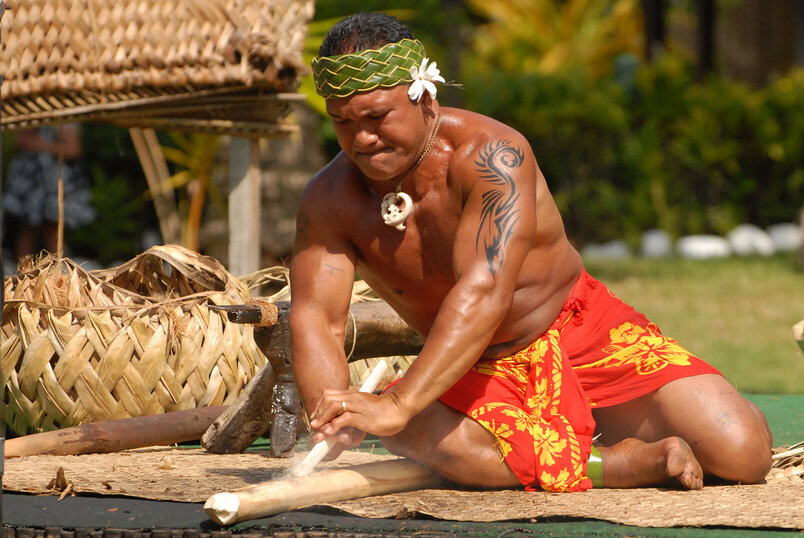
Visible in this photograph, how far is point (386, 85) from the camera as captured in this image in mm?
2725

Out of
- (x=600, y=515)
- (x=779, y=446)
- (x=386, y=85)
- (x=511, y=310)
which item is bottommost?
(x=779, y=446)

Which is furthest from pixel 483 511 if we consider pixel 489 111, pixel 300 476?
pixel 489 111

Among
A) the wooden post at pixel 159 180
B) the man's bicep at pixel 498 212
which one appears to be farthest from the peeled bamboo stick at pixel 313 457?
the wooden post at pixel 159 180

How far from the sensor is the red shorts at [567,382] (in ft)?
9.43

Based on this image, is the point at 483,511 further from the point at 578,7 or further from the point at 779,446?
the point at 578,7

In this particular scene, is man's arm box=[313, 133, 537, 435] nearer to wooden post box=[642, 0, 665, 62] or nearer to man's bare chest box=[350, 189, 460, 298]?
man's bare chest box=[350, 189, 460, 298]

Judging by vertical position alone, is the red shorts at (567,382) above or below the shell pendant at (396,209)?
below

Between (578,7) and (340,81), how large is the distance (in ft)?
59.3

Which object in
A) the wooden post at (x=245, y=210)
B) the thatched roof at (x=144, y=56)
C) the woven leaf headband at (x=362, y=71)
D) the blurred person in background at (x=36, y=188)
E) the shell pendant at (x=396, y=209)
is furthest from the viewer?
the blurred person in background at (x=36, y=188)

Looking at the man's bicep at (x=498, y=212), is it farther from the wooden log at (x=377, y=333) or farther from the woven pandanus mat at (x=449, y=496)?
the wooden log at (x=377, y=333)

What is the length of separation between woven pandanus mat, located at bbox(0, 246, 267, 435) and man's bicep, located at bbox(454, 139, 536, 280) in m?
1.49

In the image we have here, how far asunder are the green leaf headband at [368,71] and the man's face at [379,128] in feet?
0.07

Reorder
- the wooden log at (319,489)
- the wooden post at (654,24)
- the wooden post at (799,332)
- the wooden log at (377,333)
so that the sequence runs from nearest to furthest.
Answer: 1. the wooden log at (319,489)
2. the wooden post at (799,332)
3. the wooden log at (377,333)
4. the wooden post at (654,24)

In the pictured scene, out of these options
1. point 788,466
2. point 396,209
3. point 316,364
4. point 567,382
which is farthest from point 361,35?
point 788,466
